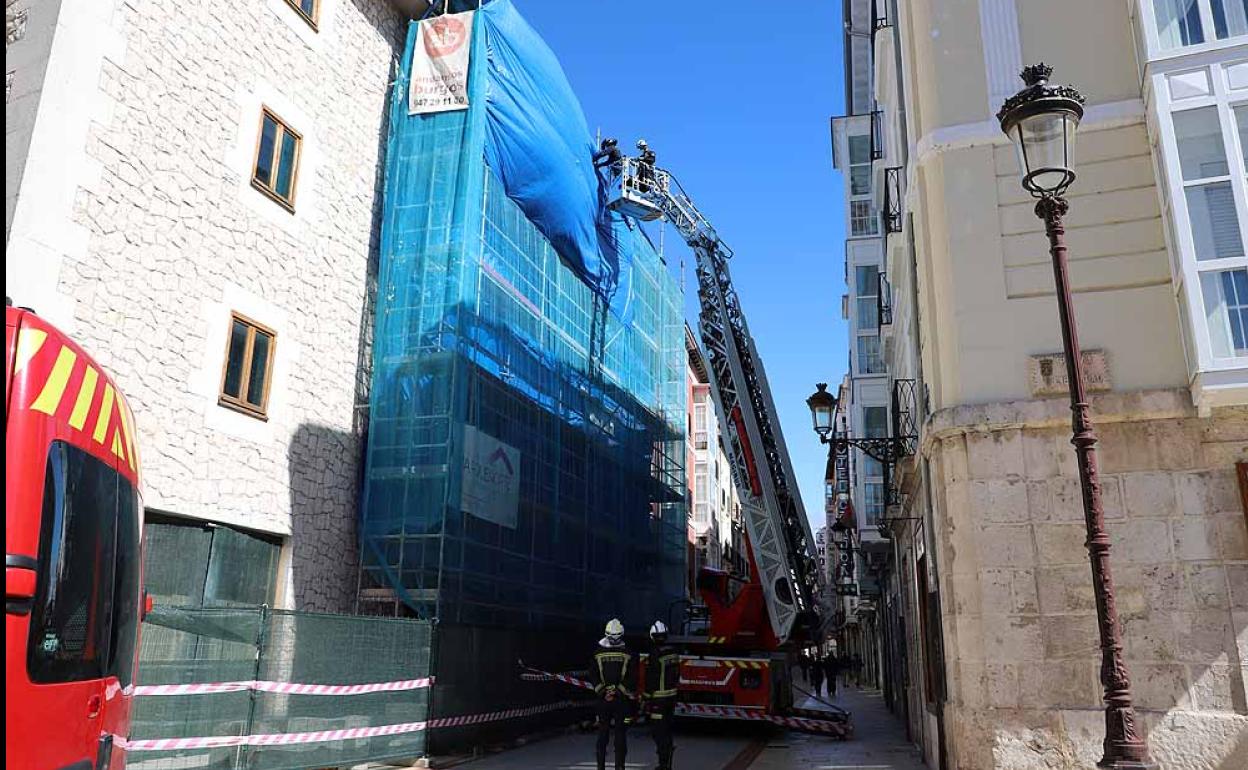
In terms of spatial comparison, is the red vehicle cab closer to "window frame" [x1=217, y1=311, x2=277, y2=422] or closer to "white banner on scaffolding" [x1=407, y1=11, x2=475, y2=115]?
"window frame" [x1=217, y1=311, x2=277, y2=422]

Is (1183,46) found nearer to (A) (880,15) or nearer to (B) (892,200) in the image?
(B) (892,200)

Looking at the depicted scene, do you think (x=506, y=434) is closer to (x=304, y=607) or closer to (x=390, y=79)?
(x=304, y=607)

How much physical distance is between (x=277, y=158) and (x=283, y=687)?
7.93 meters

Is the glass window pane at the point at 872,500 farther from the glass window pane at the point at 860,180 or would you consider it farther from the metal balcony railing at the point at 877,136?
the metal balcony railing at the point at 877,136

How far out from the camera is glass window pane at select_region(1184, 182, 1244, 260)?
8844 mm

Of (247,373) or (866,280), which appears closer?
(247,373)

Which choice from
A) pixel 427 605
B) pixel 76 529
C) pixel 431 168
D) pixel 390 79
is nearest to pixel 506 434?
pixel 427 605

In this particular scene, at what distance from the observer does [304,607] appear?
539 inches

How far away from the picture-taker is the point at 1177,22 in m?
9.61

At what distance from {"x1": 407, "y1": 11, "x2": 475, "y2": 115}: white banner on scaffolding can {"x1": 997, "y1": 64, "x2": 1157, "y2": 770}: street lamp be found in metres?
11.8

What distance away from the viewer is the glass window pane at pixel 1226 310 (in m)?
8.72

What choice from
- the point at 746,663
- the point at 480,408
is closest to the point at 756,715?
the point at 746,663

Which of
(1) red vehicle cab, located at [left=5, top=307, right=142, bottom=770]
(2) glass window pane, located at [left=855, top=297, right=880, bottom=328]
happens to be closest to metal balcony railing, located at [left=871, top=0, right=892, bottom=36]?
(2) glass window pane, located at [left=855, top=297, right=880, bottom=328]

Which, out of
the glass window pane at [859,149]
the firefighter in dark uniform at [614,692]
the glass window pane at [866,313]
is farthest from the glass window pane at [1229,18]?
the glass window pane at [859,149]
